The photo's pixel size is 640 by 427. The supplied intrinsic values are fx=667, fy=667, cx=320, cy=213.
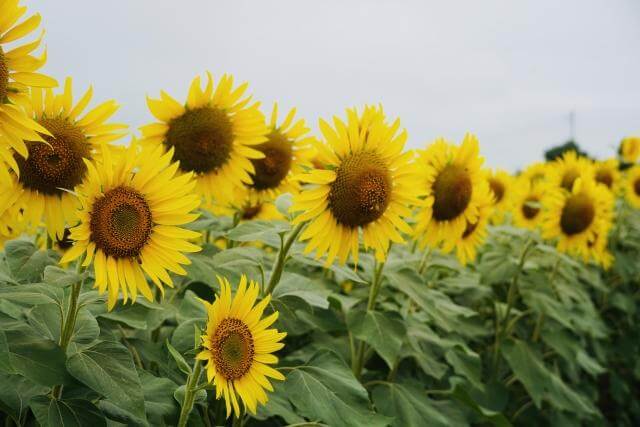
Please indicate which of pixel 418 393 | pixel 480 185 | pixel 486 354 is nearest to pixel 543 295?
pixel 486 354

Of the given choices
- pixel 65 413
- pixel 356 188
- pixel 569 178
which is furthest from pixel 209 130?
pixel 569 178

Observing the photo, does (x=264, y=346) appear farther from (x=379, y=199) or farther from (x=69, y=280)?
(x=379, y=199)

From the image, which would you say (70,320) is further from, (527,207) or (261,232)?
(527,207)

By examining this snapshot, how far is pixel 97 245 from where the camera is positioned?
1569mm

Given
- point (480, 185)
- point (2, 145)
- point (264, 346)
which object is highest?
point (480, 185)

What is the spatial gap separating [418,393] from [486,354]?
149 centimetres

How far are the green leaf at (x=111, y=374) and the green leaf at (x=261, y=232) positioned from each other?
1.75 ft

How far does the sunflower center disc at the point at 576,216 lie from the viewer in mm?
4031

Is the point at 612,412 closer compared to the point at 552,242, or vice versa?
the point at 552,242

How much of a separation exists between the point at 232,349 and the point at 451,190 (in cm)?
154

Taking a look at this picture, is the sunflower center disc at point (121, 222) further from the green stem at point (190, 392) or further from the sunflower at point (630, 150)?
the sunflower at point (630, 150)

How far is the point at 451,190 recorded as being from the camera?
2.84 m

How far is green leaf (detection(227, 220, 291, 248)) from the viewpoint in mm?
2006

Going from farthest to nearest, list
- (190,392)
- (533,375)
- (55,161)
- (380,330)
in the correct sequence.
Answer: (533,375)
(380,330)
(55,161)
(190,392)
